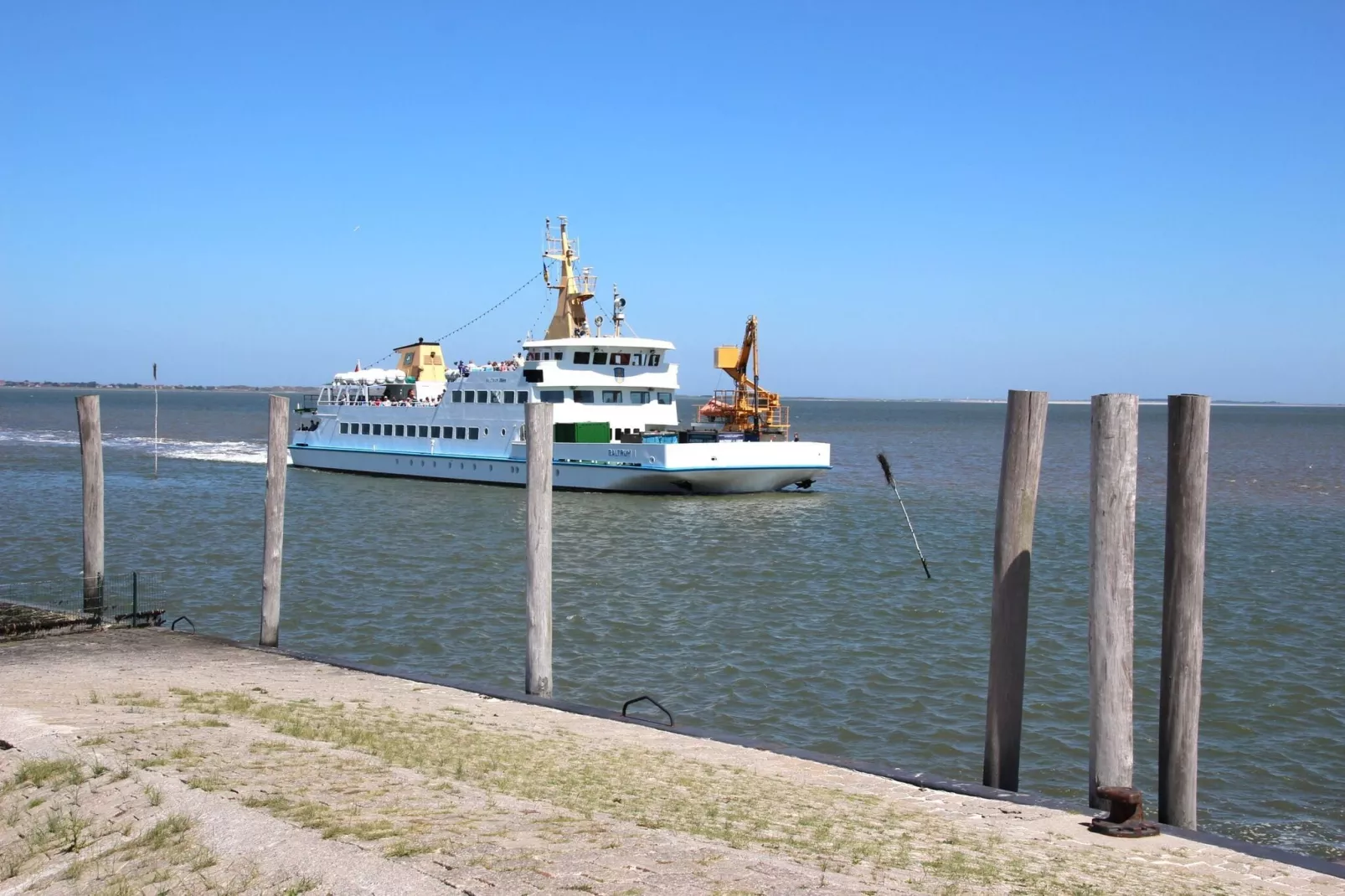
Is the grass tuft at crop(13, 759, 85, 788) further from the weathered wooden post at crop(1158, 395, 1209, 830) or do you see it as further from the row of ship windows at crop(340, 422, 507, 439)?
the row of ship windows at crop(340, 422, 507, 439)

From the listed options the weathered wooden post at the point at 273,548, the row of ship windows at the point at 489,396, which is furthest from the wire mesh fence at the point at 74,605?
the row of ship windows at the point at 489,396

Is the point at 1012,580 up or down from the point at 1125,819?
up

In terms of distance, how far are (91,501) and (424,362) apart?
32731 millimetres

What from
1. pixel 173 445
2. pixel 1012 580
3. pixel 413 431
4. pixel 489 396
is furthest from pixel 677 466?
pixel 173 445

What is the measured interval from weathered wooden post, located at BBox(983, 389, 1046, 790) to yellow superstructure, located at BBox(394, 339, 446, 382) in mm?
39972

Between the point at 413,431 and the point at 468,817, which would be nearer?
the point at 468,817

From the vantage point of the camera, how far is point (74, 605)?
1545 cm

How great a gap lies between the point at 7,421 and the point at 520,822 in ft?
341

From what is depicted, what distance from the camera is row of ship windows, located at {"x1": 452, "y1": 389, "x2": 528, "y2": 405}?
1443 inches

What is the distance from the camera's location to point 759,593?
18.7 meters

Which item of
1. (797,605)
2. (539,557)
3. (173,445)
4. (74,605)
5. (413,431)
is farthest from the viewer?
(173,445)

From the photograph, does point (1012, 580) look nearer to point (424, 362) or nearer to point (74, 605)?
point (74, 605)

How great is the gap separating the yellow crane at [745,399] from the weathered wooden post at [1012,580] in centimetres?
3606

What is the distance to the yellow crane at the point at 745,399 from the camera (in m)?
45.0
